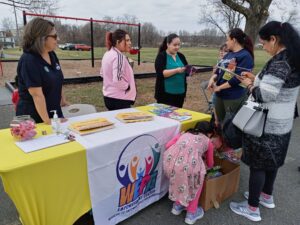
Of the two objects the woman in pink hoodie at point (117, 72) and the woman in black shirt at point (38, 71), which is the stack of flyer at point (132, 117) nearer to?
the woman in pink hoodie at point (117, 72)

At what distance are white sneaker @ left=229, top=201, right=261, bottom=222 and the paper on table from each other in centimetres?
160

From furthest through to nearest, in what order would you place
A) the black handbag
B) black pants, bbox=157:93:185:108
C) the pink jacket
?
black pants, bbox=157:93:185:108, the pink jacket, the black handbag

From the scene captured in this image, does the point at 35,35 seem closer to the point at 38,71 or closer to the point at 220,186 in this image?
the point at 38,71

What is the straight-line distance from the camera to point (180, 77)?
3082 millimetres

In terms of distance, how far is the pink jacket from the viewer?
249 cm

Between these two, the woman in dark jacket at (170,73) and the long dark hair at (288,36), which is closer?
the long dark hair at (288,36)

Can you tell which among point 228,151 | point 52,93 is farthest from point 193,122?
point 52,93

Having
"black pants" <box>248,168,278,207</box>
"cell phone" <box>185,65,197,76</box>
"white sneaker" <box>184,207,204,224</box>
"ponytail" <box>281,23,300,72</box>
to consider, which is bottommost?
"white sneaker" <box>184,207,204,224</box>

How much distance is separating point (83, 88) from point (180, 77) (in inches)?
180

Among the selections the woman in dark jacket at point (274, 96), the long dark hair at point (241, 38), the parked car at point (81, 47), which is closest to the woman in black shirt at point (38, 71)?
the woman in dark jacket at point (274, 96)

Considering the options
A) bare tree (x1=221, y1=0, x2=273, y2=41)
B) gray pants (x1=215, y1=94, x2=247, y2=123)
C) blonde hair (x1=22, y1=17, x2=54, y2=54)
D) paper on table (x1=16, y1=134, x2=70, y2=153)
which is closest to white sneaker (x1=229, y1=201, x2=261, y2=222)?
gray pants (x1=215, y1=94, x2=247, y2=123)

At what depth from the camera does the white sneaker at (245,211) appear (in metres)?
2.06

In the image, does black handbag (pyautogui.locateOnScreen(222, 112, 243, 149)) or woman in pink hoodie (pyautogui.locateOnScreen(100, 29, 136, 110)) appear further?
woman in pink hoodie (pyautogui.locateOnScreen(100, 29, 136, 110))

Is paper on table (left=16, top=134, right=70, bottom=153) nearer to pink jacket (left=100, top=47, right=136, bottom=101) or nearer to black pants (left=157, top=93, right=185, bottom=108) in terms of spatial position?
pink jacket (left=100, top=47, right=136, bottom=101)
